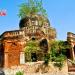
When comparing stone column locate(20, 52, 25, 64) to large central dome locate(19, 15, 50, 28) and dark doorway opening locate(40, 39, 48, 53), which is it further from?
large central dome locate(19, 15, 50, 28)

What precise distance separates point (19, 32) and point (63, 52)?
5.24m

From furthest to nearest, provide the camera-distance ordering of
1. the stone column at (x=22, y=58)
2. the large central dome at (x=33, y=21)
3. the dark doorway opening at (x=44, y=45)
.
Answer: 1. the large central dome at (x=33, y=21)
2. the dark doorway opening at (x=44, y=45)
3. the stone column at (x=22, y=58)

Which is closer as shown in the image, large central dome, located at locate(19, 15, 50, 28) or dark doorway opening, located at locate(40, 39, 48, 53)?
dark doorway opening, located at locate(40, 39, 48, 53)

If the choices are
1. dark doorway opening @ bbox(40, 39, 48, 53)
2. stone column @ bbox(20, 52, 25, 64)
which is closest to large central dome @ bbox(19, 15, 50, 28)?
dark doorway opening @ bbox(40, 39, 48, 53)

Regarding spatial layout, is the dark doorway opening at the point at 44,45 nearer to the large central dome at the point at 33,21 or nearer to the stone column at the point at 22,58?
the stone column at the point at 22,58

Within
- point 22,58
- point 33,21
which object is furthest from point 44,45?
point 33,21

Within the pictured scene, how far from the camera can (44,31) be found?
3061 centimetres

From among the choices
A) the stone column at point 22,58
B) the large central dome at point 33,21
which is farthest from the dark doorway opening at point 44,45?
the large central dome at point 33,21

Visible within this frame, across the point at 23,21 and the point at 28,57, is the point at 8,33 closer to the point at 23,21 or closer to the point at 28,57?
the point at 28,57

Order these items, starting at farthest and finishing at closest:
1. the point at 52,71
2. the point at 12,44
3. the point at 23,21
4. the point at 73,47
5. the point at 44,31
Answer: the point at 23,21, the point at 44,31, the point at 73,47, the point at 12,44, the point at 52,71

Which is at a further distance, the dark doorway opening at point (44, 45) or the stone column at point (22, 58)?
the dark doorway opening at point (44, 45)

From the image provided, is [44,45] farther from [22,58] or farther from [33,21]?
[33,21]

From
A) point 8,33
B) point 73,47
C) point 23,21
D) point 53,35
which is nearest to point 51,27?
Result: point 53,35

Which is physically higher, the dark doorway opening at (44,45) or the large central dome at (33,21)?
the large central dome at (33,21)
